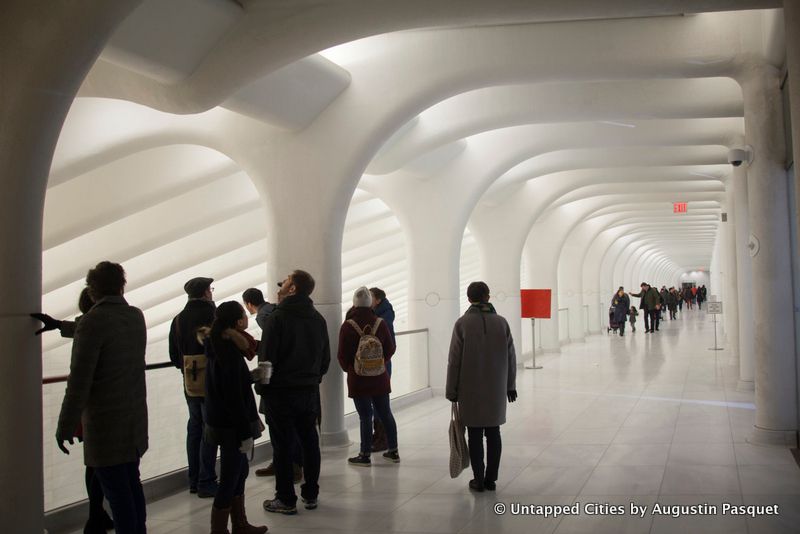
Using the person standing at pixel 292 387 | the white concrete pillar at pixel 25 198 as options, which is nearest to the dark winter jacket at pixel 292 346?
the person standing at pixel 292 387

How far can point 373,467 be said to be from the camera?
7.17m

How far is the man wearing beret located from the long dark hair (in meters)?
0.98

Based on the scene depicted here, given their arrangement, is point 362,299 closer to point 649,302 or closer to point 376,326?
point 376,326

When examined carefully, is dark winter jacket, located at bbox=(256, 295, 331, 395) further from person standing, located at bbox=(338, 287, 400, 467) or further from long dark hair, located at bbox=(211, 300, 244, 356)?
person standing, located at bbox=(338, 287, 400, 467)

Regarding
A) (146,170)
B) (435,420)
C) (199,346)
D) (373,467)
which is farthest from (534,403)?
(146,170)

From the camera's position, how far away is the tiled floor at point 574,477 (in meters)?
5.32

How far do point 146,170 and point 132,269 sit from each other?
605cm

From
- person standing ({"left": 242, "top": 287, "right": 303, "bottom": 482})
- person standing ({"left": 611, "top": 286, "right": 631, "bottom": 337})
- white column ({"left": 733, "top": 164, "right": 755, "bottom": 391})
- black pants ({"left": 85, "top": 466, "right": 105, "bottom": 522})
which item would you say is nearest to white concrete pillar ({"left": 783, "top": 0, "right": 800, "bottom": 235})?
person standing ({"left": 242, "top": 287, "right": 303, "bottom": 482})

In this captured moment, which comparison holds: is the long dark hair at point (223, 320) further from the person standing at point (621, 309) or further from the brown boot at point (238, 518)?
the person standing at point (621, 309)

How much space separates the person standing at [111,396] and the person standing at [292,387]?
1296 millimetres

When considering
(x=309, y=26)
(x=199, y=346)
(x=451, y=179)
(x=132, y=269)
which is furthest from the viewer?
(x=132, y=269)

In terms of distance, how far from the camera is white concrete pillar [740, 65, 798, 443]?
25.1 feet

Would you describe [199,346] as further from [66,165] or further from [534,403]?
[534,403]

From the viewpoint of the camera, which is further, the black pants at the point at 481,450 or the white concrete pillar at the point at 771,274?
the white concrete pillar at the point at 771,274
